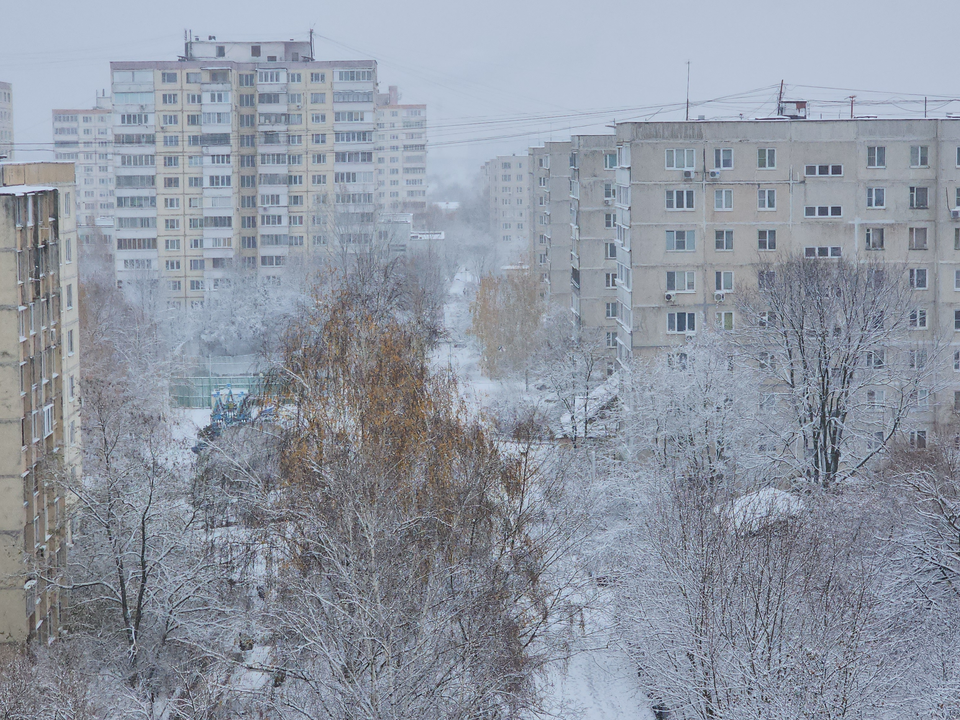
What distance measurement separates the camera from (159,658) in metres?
19.1

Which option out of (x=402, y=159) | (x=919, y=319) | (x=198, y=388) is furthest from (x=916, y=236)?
(x=402, y=159)

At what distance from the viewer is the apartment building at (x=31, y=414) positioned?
1991 cm

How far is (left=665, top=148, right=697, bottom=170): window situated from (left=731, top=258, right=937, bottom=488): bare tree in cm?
476

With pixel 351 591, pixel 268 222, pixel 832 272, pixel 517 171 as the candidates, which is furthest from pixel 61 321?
pixel 517 171

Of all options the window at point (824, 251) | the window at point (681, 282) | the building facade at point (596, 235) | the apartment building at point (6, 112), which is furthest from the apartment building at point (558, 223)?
the apartment building at point (6, 112)

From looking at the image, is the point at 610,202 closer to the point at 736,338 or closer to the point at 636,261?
the point at 636,261

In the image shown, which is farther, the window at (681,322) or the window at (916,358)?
the window at (681,322)

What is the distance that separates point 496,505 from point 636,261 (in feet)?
50.0

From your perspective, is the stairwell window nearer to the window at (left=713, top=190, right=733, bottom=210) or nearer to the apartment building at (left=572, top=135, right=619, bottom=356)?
the window at (left=713, top=190, right=733, bottom=210)

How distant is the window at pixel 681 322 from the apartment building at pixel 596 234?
10630mm

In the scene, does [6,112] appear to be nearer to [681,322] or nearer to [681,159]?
[681,159]

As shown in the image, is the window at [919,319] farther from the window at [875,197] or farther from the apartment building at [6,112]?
the apartment building at [6,112]

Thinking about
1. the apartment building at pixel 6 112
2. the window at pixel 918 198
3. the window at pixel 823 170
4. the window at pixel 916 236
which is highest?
the apartment building at pixel 6 112

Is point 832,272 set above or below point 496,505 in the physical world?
above
